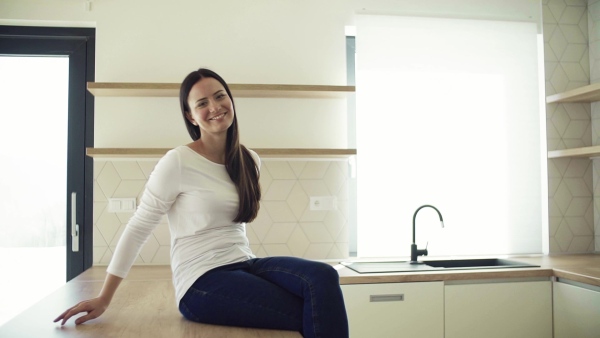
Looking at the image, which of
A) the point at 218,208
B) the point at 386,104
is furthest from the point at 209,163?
the point at 386,104

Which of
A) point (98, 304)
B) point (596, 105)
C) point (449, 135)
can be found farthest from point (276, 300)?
point (596, 105)

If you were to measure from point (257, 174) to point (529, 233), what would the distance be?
6.31 feet

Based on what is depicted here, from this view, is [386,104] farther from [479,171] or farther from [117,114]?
[117,114]

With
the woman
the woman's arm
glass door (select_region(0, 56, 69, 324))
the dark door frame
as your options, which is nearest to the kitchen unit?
the woman

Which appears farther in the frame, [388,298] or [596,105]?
[596,105]

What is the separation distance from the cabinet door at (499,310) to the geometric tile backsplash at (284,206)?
70cm

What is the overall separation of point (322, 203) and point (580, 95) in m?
1.53

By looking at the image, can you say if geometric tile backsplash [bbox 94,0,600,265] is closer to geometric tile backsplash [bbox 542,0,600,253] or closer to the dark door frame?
geometric tile backsplash [bbox 542,0,600,253]

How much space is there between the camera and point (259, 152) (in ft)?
8.87

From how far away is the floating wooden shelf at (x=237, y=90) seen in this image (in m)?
2.65

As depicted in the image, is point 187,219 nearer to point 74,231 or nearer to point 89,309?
point 89,309

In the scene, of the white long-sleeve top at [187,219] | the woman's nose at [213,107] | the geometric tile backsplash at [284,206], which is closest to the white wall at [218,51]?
the geometric tile backsplash at [284,206]

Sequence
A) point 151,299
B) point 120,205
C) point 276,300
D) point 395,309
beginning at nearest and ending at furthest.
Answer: point 276,300, point 151,299, point 395,309, point 120,205

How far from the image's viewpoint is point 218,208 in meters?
1.68
